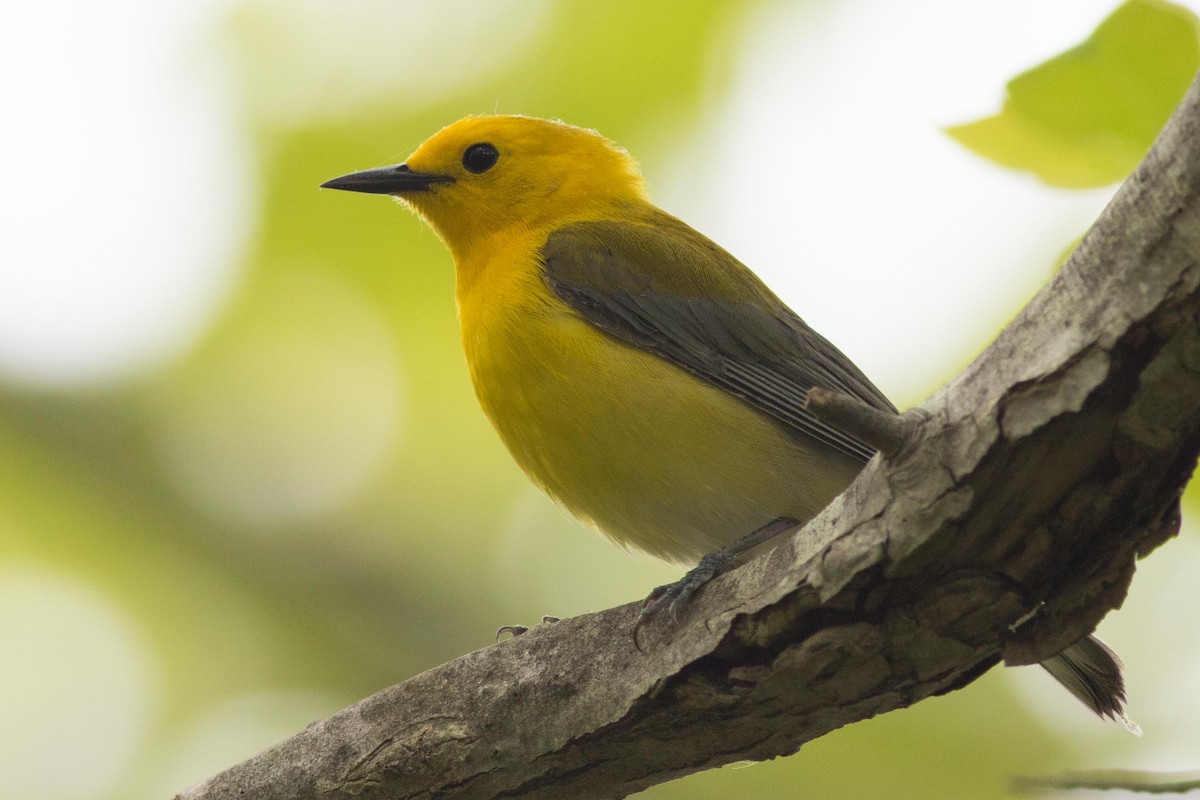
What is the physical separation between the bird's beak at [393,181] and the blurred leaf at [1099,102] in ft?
12.5

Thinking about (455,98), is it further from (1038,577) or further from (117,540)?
(1038,577)

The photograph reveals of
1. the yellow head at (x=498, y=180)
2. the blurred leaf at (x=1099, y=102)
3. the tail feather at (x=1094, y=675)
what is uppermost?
the yellow head at (x=498, y=180)

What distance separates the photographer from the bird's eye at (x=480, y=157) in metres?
6.44

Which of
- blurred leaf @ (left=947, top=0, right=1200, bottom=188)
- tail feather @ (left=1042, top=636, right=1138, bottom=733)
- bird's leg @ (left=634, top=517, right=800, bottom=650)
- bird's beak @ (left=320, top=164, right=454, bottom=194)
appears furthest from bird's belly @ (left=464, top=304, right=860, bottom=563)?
blurred leaf @ (left=947, top=0, right=1200, bottom=188)

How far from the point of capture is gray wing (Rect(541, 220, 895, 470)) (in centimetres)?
496

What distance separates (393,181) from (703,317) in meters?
1.98

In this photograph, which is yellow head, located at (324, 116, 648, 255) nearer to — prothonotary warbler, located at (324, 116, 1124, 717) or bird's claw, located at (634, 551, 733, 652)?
prothonotary warbler, located at (324, 116, 1124, 717)

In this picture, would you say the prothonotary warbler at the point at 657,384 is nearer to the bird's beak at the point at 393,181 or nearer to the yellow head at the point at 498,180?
the yellow head at the point at 498,180

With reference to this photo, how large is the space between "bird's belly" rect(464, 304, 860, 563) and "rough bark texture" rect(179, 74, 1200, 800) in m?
0.76

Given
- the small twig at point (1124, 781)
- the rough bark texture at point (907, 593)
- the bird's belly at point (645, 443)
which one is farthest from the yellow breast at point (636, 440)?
the small twig at point (1124, 781)

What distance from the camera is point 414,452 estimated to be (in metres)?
8.12

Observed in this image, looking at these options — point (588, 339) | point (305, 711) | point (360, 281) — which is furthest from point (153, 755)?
point (588, 339)

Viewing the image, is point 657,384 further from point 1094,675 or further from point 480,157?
point 480,157

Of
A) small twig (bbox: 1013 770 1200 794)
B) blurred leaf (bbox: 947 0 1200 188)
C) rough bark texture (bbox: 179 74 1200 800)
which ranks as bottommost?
small twig (bbox: 1013 770 1200 794)
